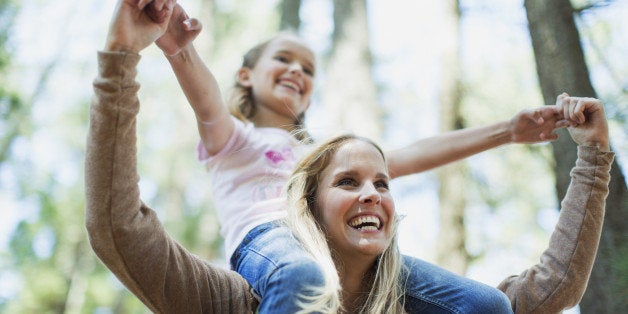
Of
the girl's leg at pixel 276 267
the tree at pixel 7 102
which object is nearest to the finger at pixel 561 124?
the girl's leg at pixel 276 267

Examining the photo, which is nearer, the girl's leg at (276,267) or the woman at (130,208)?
the woman at (130,208)

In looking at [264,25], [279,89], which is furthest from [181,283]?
→ [264,25]

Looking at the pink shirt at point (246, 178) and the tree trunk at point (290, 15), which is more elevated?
the tree trunk at point (290, 15)

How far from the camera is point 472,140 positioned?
2.30 m

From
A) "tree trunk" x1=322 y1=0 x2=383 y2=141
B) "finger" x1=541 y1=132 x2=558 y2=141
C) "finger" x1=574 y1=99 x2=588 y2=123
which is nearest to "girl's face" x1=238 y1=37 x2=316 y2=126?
"finger" x1=541 y1=132 x2=558 y2=141

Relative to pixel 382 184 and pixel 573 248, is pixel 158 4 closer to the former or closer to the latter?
pixel 382 184

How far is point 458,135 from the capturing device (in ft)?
7.66

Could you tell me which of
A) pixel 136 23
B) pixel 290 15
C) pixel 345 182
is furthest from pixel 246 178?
pixel 290 15

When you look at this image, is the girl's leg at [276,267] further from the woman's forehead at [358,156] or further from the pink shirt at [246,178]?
the woman's forehead at [358,156]

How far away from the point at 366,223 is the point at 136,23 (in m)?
0.90

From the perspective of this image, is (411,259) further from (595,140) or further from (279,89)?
(279,89)

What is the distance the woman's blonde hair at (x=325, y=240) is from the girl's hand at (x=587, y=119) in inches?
25.9

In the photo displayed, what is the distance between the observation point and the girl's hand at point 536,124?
7.05 ft

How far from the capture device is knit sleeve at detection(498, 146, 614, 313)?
1962 millimetres
